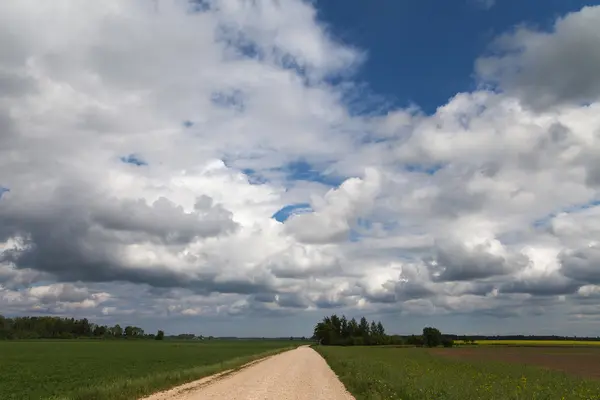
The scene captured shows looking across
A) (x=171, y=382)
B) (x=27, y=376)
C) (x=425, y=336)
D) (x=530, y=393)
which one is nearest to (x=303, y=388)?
(x=171, y=382)

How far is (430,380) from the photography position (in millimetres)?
27266

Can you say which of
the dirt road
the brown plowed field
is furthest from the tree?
the dirt road

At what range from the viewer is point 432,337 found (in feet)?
553

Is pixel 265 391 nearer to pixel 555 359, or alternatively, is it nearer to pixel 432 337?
pixel 555 359

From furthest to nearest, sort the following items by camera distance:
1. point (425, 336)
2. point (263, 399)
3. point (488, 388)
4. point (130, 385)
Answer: point (425, 336), point (130, 385), point (263, 399), point (488, 388)

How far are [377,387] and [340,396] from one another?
206cm

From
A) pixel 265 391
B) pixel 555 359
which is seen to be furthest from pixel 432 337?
pixel 265 391

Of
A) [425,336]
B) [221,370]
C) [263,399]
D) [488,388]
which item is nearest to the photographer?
[488,388]

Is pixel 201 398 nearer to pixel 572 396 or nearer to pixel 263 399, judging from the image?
pixel 263 399

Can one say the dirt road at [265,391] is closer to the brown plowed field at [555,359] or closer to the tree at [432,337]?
the brown plowed field at [555,359]

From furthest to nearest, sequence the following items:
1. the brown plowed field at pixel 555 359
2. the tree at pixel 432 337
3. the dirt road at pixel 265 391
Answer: the tree at pixel 432 337
the brown plowed field at pixel 555 359
the dirt road at pixel 265 391

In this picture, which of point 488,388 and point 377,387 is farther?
point 377,387

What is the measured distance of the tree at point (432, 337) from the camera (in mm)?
167250

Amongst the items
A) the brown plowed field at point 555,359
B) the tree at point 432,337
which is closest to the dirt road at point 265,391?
the brown plowed field at point 555,359
